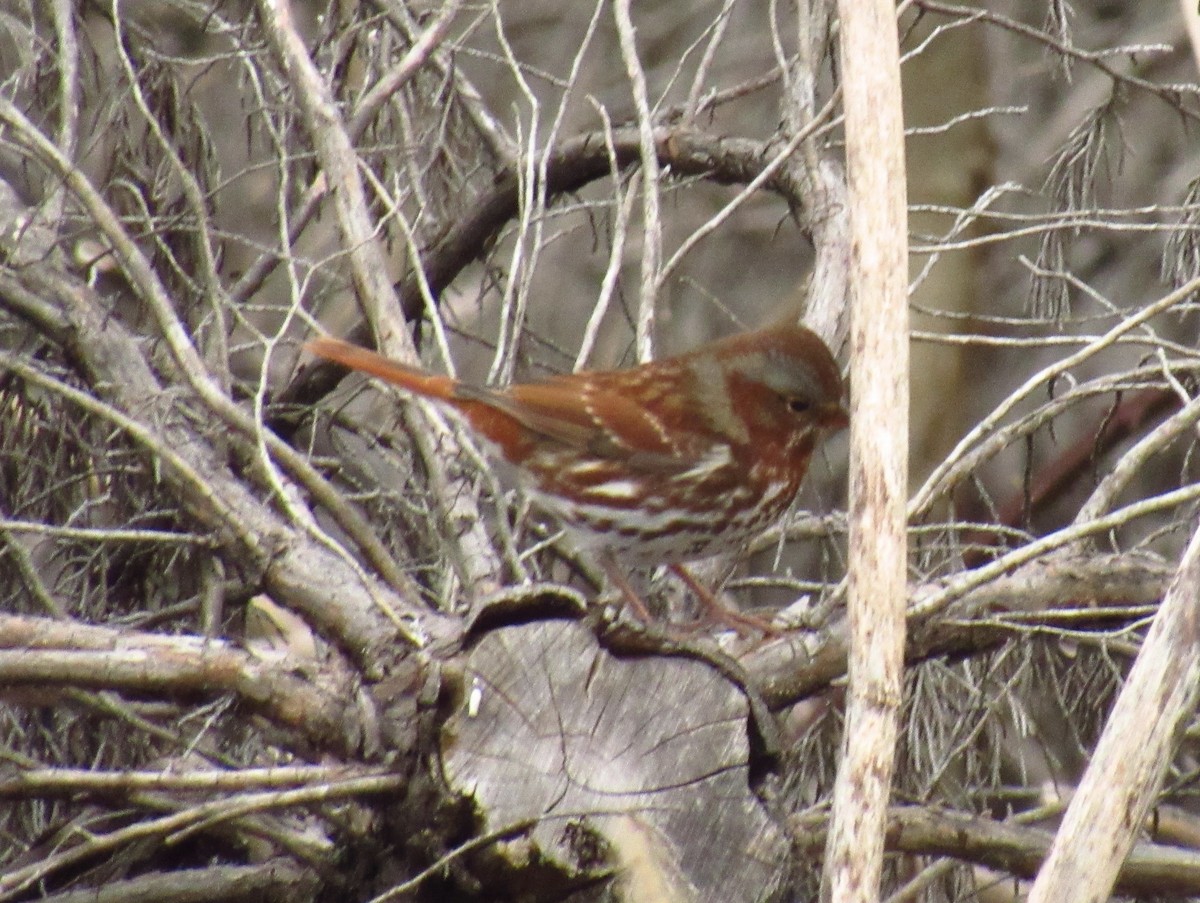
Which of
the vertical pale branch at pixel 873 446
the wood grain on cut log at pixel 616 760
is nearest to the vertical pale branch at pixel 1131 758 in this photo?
the vertical pale branch at pixel 873 446

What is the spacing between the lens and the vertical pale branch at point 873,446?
2168mm

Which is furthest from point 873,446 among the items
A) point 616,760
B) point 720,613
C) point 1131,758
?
point 720,613

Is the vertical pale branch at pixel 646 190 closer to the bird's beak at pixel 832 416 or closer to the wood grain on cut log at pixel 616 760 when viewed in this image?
the bird's beak at pixel 832 416

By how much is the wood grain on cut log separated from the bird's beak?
1.49m

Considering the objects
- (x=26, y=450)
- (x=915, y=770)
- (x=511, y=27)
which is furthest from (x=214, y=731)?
(x=511, y=27)

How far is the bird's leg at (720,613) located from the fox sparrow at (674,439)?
15mm

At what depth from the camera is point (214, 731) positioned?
352 cm

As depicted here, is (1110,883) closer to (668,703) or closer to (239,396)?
(668,703)

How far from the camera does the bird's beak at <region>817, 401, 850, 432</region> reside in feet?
13.8

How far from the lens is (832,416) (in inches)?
167

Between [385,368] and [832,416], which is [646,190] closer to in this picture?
[385,368]

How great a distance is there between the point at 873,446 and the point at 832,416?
6.20 feet

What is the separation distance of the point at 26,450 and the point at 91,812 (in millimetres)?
1244

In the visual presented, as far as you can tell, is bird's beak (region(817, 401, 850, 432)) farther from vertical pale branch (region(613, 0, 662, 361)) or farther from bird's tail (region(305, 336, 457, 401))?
bird's tail (region(305, 336, 457, 401))
